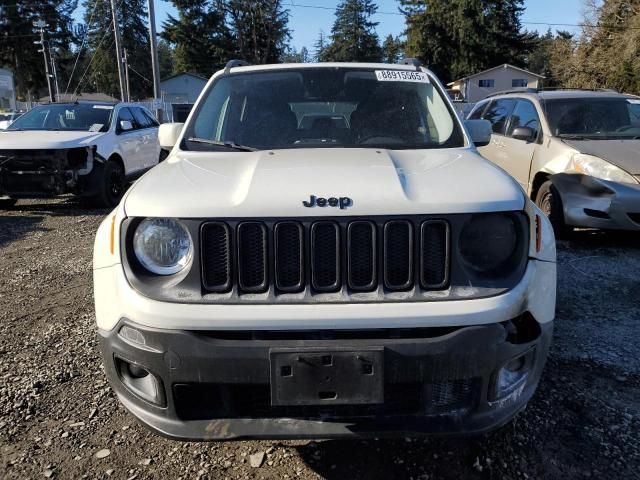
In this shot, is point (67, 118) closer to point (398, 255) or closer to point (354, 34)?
point (398, 255)

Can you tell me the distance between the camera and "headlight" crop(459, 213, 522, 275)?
2.14 meters

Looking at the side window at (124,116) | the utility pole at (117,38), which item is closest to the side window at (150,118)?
the side window at (124,116)

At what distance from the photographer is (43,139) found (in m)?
8.27

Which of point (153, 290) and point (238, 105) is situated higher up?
point (238, 105)

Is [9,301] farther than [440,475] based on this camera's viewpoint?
Yes

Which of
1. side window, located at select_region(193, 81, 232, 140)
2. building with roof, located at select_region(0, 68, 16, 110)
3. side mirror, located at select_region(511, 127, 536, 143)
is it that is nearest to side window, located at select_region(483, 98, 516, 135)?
side mirror, located at select_region(511, 127, 536, 143)

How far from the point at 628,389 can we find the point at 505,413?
1.42 m

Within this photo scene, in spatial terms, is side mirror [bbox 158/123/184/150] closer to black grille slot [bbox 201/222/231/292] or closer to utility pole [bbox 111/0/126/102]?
black grille slot [bbox 201/222/231/292]

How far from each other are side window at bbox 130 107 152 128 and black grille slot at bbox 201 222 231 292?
30.2ft

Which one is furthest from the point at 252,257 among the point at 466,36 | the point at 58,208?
the point at 466,36

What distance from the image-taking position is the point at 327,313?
6.49ft

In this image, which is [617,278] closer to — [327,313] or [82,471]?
[327,313]

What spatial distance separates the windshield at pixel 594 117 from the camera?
655 centimetres

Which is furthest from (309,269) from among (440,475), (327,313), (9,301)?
(9,301)
